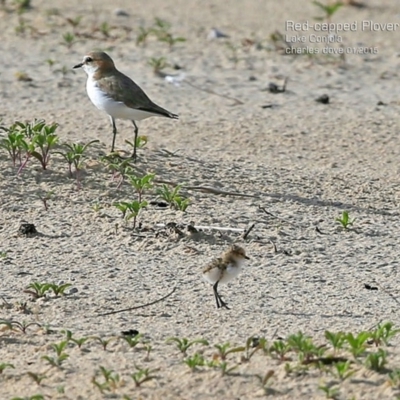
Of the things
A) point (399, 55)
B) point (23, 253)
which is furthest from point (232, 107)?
point (23, 253)

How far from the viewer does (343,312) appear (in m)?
5.61

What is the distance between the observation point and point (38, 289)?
568cm

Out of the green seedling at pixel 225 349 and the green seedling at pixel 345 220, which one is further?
the green seedling at pixel 345 220

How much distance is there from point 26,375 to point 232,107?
510 cm

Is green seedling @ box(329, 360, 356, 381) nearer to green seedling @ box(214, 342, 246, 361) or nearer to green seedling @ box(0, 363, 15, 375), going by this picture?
green seedling @ box(214, 342, 246, 361)

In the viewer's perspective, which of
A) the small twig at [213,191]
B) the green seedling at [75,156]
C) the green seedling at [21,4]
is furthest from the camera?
the green seedling at [21,4]

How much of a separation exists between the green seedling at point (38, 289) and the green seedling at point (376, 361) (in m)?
1.74

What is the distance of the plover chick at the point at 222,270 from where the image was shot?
5.64 meters

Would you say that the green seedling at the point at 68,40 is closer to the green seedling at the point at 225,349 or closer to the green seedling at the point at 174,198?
the green seedling at the point at 174,198

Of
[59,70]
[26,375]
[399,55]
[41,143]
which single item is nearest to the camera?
[26,375]

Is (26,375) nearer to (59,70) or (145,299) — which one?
(145,299)

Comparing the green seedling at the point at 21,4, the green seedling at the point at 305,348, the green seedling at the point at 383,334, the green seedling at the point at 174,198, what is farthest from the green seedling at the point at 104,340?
the green seedling at the point at 21,4

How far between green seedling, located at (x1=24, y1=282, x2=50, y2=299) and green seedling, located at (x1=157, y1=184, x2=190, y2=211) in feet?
4.32

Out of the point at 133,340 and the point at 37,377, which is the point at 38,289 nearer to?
the point at 133,340
